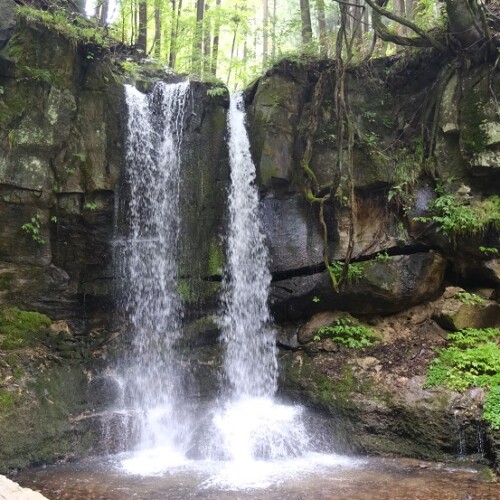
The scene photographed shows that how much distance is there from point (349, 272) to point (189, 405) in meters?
3.91

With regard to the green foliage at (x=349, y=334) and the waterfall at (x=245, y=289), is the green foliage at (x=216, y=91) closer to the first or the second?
the waterfall at (x=245, y=289)

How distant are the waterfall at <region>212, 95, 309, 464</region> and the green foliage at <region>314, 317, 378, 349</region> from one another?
1.15 metres

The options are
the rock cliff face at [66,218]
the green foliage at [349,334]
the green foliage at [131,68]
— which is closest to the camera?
the rock cliff face at [66,218]

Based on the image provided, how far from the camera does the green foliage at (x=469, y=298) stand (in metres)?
8.23

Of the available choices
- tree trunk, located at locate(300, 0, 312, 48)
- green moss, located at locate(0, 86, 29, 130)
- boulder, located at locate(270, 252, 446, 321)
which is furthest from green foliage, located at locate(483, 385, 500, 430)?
green moss, located at locate(0, 86, 29, 130)

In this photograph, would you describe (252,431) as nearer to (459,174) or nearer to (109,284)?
(109,284)

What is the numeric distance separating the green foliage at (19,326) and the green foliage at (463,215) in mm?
7389

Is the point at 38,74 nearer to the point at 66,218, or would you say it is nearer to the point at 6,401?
the point at 66,218

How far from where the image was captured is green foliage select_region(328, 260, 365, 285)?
28.7 ft

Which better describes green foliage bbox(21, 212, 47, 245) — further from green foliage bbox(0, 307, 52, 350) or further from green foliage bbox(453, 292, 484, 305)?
green foliage bbox(453, 292, 484, 305)

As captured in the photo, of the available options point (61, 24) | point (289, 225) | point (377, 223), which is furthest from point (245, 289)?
point (61, 24)

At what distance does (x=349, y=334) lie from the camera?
28.5 feet

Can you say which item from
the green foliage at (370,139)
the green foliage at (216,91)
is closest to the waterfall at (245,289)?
the green foliage at (216,91)

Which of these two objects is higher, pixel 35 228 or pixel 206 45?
pixel 206 45
